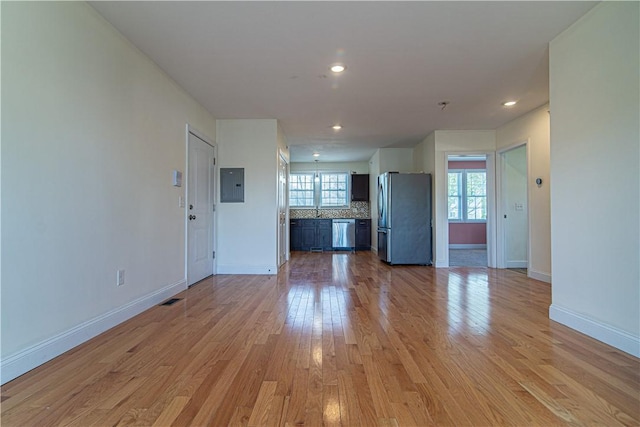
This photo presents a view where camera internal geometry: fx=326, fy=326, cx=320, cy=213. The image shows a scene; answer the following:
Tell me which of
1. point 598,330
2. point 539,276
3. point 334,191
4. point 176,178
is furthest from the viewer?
point 334,191

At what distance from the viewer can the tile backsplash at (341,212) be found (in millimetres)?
8812

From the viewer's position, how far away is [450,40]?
8.79ft

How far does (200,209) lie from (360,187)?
5027 millimetres

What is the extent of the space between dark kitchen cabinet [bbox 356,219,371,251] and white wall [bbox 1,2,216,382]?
5727mm

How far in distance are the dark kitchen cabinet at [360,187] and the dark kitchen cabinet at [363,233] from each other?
647 mm

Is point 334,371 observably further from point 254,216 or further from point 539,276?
point 539,276

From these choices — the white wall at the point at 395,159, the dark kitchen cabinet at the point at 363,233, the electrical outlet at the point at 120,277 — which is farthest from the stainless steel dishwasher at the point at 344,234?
the electrical outlet at the point at 120,277

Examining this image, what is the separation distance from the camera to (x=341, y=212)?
8852mm

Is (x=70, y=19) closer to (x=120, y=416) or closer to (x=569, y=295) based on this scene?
(x=120, y=416)

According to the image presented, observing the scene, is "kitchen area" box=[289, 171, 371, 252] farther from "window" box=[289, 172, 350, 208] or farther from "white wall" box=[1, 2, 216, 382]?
"white wall" box=[1, 2, 216, 382]

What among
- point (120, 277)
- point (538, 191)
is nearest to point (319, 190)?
point (538, 191)

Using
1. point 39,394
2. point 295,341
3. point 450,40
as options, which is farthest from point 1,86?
point 450,40

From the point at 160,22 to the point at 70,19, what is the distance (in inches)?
21.9

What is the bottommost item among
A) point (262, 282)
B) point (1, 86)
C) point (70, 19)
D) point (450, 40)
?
point (262, 282)
